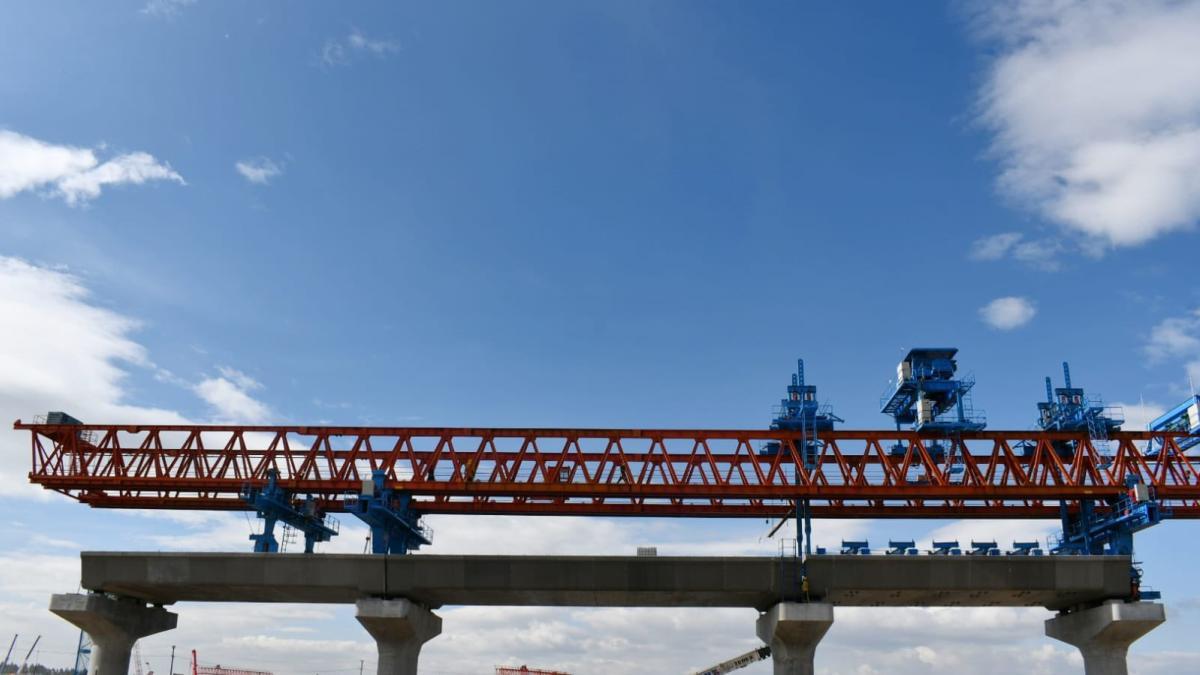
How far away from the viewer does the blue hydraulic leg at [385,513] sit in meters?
49.3

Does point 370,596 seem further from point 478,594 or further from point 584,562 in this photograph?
point 584,562

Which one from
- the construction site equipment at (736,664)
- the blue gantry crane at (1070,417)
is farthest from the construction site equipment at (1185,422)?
the construction site equipment at (736,664)

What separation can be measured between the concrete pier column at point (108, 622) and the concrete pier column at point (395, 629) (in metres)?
12.7

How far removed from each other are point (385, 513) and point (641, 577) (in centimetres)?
1385

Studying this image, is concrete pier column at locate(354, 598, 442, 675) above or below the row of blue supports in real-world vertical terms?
below

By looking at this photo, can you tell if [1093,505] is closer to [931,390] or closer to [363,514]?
[931,390]

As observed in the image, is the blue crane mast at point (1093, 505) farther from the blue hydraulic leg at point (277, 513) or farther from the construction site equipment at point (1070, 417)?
the blue hydraulic leg at point (277, 513)

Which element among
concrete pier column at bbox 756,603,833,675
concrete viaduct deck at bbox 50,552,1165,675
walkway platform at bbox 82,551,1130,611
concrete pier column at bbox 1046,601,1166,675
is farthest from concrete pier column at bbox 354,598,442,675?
concrete pier column at bbox 1046,601,1166,675

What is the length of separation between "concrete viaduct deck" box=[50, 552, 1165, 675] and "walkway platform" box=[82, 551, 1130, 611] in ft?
0.16

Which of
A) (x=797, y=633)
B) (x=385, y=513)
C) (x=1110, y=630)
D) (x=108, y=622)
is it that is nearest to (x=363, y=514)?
(x=385, y=513)

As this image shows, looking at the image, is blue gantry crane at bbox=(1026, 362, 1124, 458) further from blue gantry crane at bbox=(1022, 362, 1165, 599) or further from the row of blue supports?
the row of blue supports

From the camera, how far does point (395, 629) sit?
4562 centimetres

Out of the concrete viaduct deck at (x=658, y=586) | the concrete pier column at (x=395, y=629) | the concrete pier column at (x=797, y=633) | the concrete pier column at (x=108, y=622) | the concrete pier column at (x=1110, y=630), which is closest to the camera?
the concrete pier column at (x=797, y=633)

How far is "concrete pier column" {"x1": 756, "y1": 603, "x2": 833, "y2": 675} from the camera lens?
43219mm
